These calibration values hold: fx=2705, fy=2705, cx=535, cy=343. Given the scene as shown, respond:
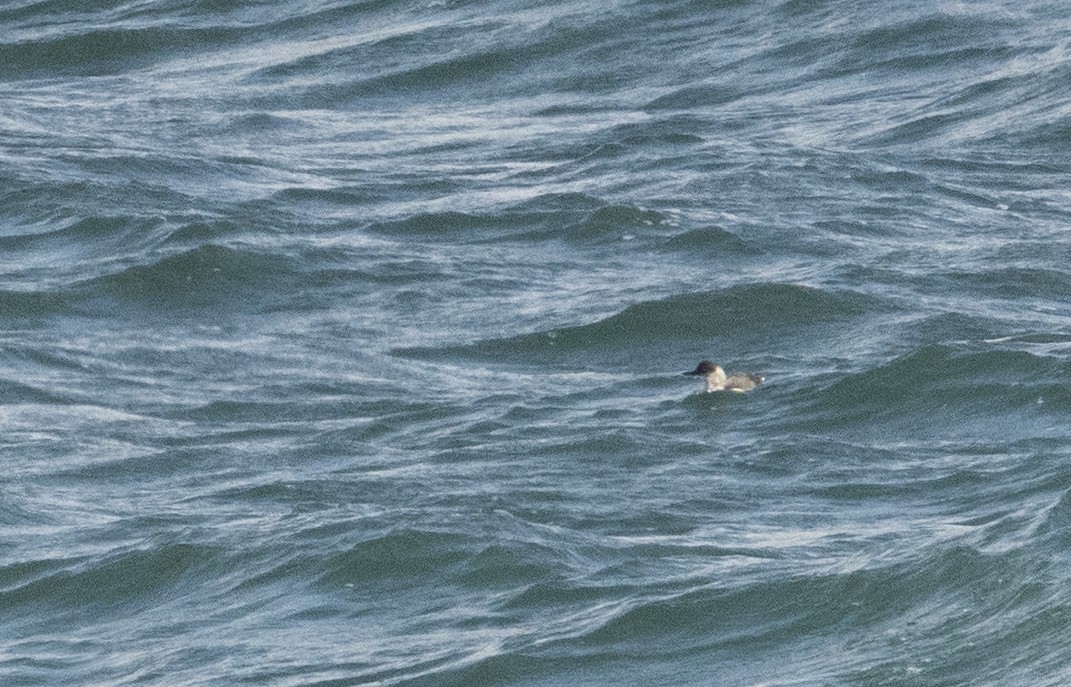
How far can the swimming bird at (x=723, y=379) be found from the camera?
16188mm

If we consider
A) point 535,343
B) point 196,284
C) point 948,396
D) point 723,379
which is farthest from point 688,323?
point 196,284

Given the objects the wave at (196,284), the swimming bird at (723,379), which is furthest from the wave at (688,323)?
the wave at (196,284)

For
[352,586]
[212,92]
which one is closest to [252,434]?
[352,586]

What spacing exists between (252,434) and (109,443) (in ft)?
2.81

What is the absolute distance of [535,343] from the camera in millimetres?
18078

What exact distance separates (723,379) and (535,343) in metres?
2.19

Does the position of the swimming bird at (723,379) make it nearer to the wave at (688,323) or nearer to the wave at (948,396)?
the wave at (948,396)

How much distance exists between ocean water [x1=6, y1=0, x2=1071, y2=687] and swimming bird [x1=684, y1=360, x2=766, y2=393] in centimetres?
11

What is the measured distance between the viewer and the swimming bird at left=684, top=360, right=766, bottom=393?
16188 mm

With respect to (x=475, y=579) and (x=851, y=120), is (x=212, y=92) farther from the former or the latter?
(x=475, y=579)

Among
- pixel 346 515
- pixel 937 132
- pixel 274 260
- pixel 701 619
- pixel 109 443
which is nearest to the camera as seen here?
pixel 701 619

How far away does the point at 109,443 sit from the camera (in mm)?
16219

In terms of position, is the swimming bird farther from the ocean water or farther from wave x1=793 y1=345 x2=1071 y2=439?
wave x1=793 y1=345 x2=1071 y2=439

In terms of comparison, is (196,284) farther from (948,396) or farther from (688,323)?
(948,396)
